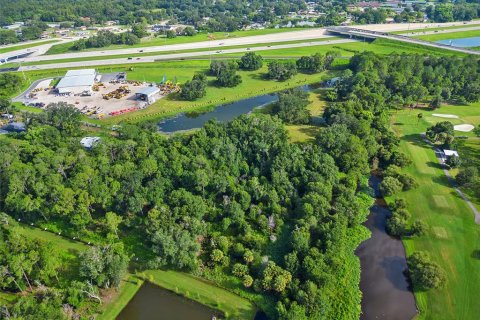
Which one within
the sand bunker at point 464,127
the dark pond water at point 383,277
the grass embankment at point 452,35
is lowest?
the dark pond water at point 383,277

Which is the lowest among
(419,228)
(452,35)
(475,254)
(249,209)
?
(475,254)

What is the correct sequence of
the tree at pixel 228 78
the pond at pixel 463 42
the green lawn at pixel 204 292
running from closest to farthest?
1. the green lawn at pixel 204 292
2. the tree at pixel 228 78
3. the pond at pixel 463 42

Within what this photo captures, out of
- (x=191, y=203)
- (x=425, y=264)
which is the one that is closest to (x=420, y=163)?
(x=425, y=264)

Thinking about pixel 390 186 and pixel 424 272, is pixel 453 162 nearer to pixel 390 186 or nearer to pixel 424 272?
pixel 390 186

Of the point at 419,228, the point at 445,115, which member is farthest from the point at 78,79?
the point at 445,115

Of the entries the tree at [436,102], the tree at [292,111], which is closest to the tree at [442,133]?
the tree at [436,102]

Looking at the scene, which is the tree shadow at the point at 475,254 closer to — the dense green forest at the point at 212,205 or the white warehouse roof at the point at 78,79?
the dense green forest at the point at 212,205
